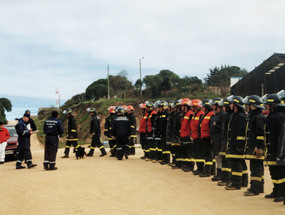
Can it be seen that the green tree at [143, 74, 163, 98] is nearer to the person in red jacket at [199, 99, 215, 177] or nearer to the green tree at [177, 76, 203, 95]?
the green tree at [177, 76, 203, 95]

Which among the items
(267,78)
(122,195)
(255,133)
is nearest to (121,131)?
(122,195)

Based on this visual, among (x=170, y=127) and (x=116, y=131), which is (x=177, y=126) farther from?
(x=116, y=131)

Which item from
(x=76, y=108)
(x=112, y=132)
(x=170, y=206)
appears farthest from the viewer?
(x=76, y=108)

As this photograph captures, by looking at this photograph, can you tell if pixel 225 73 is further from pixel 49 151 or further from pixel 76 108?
pixel 49 151

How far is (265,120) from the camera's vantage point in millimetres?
7691

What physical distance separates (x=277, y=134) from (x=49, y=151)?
871 centimetres

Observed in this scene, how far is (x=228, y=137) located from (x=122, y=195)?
3157 millimetres

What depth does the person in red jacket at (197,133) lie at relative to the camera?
35.6 ft

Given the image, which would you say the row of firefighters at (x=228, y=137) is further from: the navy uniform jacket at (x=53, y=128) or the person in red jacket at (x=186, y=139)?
the navy uniform jacket at (x=53, y=128)

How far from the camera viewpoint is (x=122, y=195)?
8.20m

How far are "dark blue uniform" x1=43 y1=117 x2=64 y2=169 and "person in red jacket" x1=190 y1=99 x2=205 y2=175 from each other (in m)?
5.33

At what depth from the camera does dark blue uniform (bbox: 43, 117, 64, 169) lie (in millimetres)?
13039

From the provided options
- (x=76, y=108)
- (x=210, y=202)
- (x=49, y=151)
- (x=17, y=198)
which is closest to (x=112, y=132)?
(x=49, y=151)

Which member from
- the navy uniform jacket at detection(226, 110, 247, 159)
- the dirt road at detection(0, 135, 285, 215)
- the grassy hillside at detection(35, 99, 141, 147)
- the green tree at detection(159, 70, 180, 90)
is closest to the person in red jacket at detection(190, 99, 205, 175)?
the dirt road at detection(0, 135, 285, 215)
